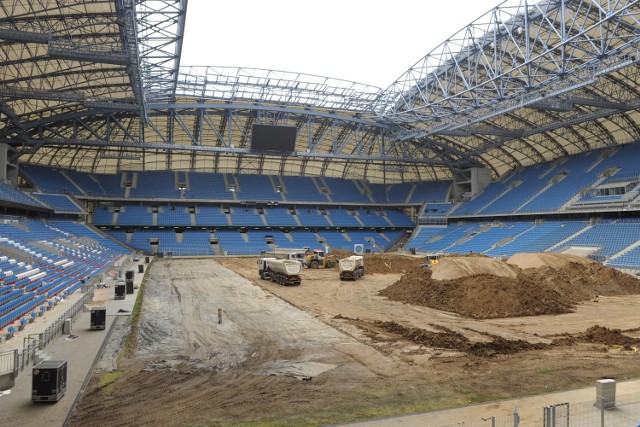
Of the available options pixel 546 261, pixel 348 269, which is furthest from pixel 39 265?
pixel 546 261

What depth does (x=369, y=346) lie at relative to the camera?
14.8 m

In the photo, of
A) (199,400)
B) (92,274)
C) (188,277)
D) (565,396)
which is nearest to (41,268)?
(92,274)

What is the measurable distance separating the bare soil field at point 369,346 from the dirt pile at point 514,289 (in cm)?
8

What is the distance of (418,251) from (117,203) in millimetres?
38737

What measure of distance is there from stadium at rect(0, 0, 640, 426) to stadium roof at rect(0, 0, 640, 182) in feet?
0.83

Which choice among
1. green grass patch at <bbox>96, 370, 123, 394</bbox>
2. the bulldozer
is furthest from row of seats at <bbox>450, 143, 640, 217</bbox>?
green grass patch at <bbox>96, 370, 123, 394</bbox>

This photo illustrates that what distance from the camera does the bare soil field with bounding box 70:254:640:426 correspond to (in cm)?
972

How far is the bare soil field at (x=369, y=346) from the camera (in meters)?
9.72

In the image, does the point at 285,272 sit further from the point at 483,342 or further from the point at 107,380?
the point at 107,380

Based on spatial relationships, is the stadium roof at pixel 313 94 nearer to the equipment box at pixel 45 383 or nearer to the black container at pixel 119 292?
the black container at pixel 119 292

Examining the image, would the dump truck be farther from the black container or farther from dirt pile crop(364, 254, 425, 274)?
the black container

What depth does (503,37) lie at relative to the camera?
30.1 metres

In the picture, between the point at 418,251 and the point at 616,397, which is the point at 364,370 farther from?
the point at 418,251

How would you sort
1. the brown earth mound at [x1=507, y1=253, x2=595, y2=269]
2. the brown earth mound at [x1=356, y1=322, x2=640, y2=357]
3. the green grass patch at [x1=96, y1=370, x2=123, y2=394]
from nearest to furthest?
the green grass patch at [x1=96, y1=370, x2=123, y2=394]
the brown earth mound at [x1=356, y1=322, x2=640, y2=357]
the brown earth mound at [x1=507, y1=253, x2=595, y2=269]
